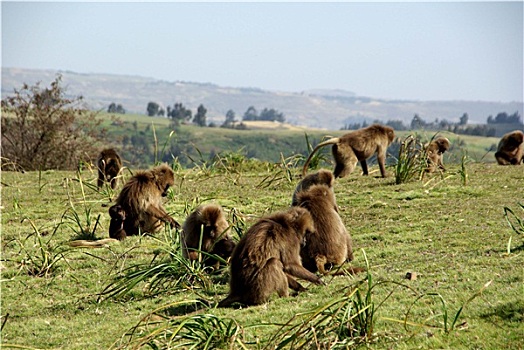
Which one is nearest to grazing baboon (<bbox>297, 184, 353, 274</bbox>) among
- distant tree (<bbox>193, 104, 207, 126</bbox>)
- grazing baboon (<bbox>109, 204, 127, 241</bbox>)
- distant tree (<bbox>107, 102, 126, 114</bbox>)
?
grazing baboon (<bbox>109, 204, 127, 241</bbox>)

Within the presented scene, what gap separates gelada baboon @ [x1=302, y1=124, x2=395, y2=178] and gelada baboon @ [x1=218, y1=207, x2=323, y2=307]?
812 cm

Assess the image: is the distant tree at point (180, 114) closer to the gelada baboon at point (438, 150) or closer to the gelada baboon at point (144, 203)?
the gelada baboon at point (438, 150)

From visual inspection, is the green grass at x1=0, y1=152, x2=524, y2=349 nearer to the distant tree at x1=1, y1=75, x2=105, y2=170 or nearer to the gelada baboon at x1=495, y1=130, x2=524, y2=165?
the gelada baboon at x1=495, y1=130, x2=524, y2=165

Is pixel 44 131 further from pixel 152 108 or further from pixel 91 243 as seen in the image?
pixel 152 108

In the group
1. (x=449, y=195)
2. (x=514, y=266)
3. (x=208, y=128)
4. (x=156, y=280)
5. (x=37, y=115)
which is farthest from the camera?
(x=208, y=128)

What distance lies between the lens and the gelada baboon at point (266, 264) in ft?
24.7

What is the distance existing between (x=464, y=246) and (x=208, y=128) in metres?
129

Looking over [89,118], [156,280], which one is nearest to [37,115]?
[89,118]

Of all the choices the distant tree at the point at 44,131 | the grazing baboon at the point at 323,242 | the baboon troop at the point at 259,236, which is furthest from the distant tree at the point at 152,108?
the grazing baboon at the point at 323,242

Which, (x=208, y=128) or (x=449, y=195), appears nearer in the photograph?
(x=449, y=195)

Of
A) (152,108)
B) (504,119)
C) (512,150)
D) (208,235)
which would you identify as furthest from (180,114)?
(208,235)

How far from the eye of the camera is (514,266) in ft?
26.8

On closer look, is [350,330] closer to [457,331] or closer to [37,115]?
[457,331]

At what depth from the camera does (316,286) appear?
8.09 m
